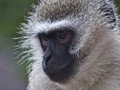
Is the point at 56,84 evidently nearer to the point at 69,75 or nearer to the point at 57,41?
the point at 69,75

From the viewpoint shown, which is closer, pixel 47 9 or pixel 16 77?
pixel 47 9

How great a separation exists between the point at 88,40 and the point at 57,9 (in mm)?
529

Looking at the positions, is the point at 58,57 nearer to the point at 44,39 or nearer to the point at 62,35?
the point at 62,35

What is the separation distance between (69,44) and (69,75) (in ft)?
1.19

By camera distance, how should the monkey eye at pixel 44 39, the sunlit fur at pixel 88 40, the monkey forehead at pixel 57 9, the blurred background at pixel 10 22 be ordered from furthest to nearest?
the blurred background at pixel 10 22 < the monkey eye at pixel 44 39 < the monkey forehead at pixel 57 9 < the sunlit fur at pixel 88 40

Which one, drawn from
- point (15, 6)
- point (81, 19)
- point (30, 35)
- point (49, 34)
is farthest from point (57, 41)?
point (15, 6)

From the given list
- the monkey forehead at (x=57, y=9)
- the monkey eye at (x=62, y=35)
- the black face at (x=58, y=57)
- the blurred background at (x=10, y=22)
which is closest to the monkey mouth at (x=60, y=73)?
the black face at (x=58, y=57)

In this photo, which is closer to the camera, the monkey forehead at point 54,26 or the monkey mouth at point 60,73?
the monkey mouth at point 60,73

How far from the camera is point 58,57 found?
11.2 ft

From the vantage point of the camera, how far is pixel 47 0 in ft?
13.1

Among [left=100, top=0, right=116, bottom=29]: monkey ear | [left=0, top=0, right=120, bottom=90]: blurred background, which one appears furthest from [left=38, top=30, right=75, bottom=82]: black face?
[left=0, top=0, right=120, bottom=90]: blurred background

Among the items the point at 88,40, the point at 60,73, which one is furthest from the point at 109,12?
the point at 60,73

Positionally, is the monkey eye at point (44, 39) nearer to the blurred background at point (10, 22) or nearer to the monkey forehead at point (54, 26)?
the monkey forehead at point (54, 26)

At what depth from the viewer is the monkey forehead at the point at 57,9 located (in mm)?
3658
